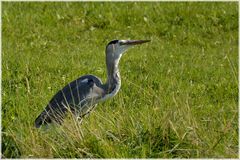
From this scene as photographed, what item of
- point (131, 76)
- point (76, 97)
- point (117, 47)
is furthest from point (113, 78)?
point (131, 76)

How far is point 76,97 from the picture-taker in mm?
7242

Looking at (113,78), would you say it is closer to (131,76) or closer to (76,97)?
(76,97)

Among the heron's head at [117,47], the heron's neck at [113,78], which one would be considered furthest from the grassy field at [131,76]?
the heron's head at [117,47]

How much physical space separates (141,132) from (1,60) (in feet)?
14.9

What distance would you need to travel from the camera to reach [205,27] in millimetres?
13406

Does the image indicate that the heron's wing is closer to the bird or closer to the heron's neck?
the bird

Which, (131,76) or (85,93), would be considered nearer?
(85,93)

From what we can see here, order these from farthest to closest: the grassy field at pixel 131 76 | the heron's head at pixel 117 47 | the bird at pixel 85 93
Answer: the heron's head at pixel 117 47, the bird at pixel 85 93, the grassy field at pixel 131 76

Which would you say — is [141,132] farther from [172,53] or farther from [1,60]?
[172,53]

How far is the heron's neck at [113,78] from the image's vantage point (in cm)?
743

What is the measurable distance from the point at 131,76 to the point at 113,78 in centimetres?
200

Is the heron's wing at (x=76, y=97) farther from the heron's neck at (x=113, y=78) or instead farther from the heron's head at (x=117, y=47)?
the heron's head at (x=117, y=47)

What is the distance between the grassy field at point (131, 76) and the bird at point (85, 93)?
0.64ft

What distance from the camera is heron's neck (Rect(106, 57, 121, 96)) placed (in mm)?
7426
